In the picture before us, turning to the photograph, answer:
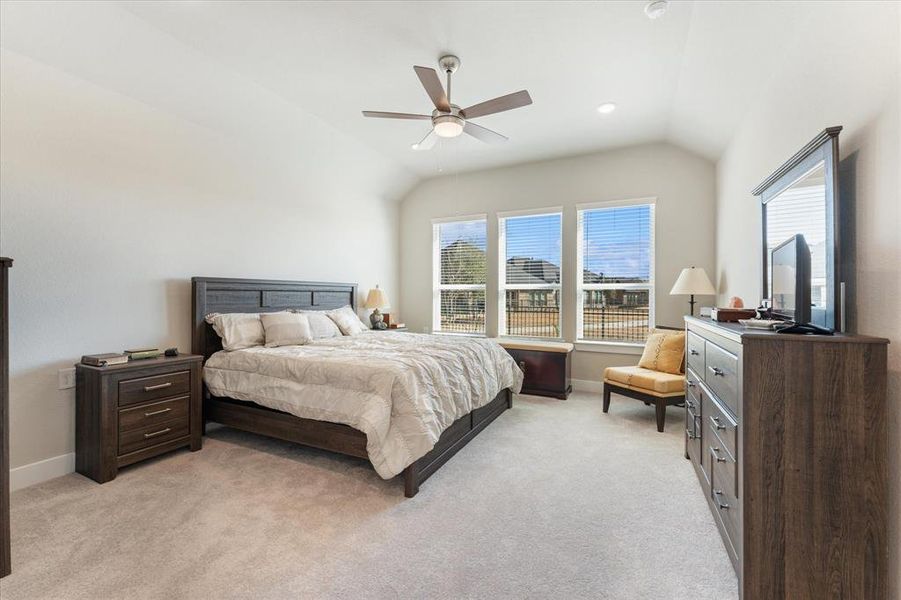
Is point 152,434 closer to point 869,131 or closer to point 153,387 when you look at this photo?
point 153,387

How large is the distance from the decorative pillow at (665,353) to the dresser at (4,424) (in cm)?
459

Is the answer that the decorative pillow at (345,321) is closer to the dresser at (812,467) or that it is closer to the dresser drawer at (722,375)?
the dresser drawer at (722,375)

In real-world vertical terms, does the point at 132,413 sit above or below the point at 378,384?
below

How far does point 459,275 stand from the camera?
19.6ft

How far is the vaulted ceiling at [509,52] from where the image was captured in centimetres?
242

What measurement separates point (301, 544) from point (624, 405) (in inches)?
140

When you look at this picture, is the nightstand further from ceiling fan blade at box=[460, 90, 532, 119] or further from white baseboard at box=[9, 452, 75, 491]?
ceiling fan blade at box=[460, 90, 532, 119]

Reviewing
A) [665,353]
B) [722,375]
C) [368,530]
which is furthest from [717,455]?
[665,353]

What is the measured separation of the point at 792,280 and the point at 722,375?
1.81ft

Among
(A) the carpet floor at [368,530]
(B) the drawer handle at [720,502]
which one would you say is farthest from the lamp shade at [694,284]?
(B) the drawer handle at [720,502]

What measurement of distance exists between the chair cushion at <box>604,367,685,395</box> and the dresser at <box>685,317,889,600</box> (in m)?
2.12

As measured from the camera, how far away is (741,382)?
1497mm

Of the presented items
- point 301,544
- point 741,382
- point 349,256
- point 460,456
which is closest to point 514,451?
point 460,456

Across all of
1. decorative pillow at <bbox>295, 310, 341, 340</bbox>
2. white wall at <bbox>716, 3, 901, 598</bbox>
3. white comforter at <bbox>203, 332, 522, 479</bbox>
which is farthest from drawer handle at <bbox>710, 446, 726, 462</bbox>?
decorative pillow at <bbox>295, 310, 341, 340</bbox>
